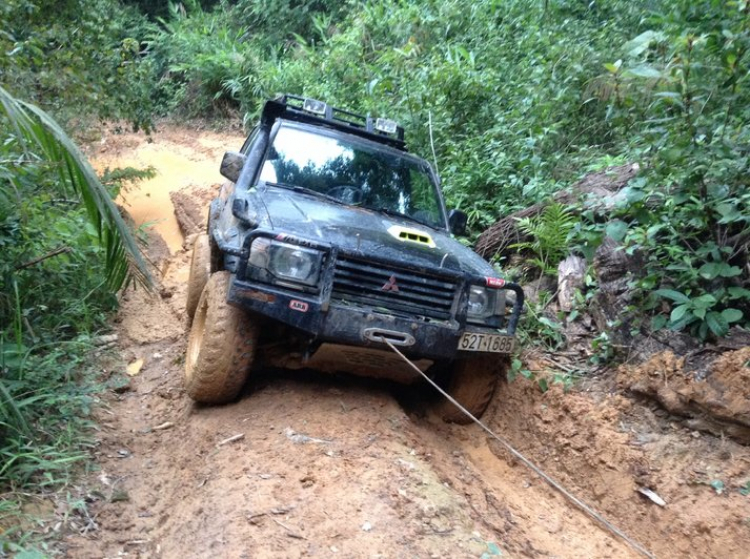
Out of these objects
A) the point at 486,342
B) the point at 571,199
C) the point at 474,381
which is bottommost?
the point at 474,381

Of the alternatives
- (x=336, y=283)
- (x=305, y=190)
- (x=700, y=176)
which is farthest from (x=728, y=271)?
(x=305, y=190)

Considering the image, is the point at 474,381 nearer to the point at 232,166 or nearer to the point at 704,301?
the point at 704,301

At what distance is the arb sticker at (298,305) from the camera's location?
3664 mm

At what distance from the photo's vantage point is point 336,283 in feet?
12.5

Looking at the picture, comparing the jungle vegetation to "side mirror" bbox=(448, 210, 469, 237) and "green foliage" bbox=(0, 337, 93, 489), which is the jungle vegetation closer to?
"green foliage" bbox=(0, 337, 93, 489)

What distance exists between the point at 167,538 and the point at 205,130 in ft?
43.5

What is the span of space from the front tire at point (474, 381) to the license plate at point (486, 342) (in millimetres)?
297

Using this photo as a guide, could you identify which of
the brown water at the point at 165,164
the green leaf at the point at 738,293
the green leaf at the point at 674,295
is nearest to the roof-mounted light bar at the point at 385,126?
the green leaf at the point at 674,295

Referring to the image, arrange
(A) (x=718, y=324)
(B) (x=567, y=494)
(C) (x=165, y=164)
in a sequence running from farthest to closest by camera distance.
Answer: (C) (x=165, y=164)
(A) (x=718, y=324)
(B) (x=567, y=494)

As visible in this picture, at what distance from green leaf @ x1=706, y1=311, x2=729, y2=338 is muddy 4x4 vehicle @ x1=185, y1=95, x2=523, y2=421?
1.14 meters

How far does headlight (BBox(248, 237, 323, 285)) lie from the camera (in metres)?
3.72

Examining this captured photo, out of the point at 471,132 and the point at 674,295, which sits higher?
the point at 471,132

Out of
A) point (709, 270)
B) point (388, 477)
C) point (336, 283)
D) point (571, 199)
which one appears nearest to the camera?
point (388, 477)

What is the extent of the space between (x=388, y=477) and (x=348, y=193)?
7.18 feet
